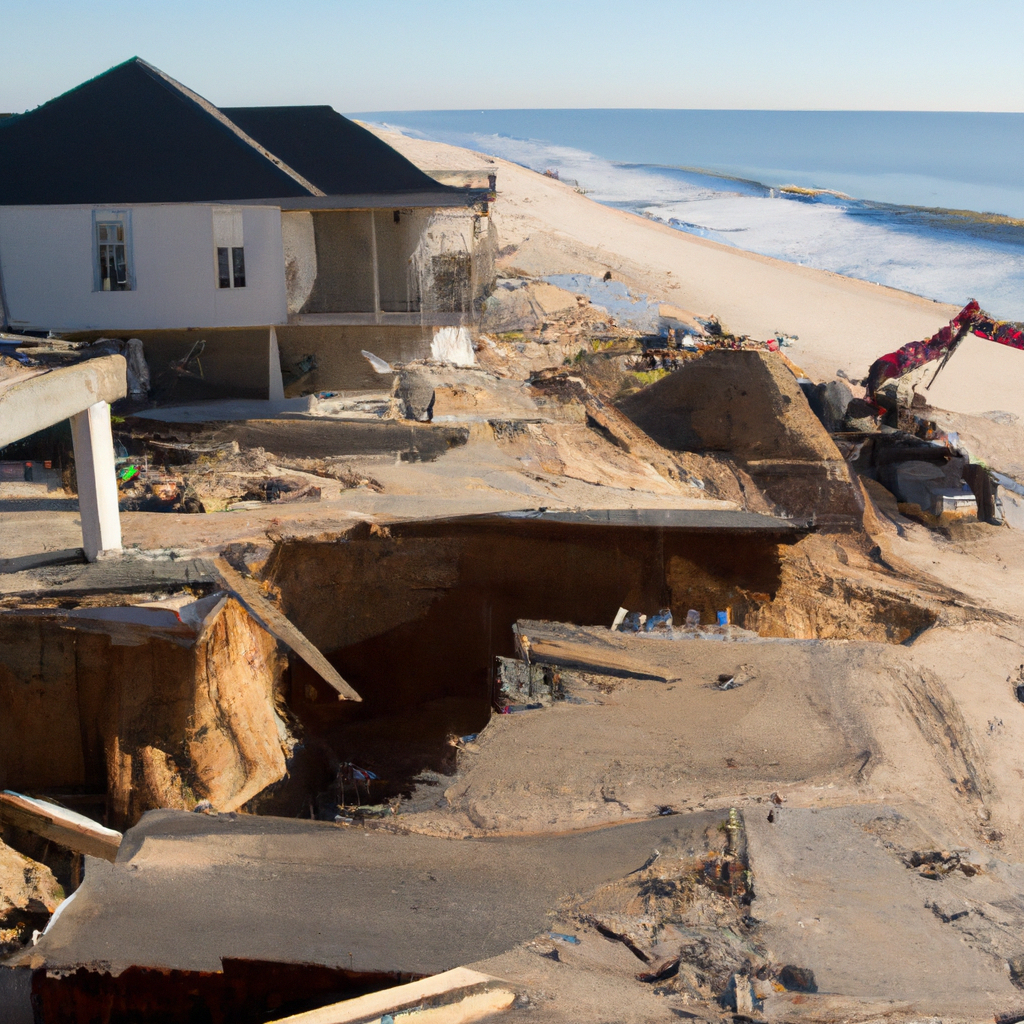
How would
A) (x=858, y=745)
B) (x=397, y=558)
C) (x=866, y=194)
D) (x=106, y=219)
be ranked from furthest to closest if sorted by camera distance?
1. (x=866, y=194)
2. (x=106, y=219)
3. (x=397, y=558)
4. (x=858, y=745)

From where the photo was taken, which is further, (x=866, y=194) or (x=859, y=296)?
(x=866, y=194)

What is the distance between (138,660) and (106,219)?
927cm

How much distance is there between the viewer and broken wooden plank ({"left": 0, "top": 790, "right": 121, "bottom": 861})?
7180mm

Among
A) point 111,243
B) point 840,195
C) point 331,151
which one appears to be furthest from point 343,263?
point 840,195

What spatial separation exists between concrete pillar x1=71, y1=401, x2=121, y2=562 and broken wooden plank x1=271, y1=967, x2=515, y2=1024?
18.6 feet

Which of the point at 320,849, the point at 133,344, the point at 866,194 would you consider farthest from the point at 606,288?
the point at 866,194

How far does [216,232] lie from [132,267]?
1.50 meters

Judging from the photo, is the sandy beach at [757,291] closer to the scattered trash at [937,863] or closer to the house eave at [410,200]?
the house eave at [410,200]

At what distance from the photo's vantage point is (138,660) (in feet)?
26.7

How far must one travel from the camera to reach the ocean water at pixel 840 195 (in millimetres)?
44594

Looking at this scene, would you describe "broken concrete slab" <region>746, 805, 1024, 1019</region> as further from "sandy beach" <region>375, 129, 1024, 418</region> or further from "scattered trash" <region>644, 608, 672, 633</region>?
"sandy beach" <region>375, 129, 1024, 418</region>

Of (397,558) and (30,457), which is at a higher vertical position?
(30,457)

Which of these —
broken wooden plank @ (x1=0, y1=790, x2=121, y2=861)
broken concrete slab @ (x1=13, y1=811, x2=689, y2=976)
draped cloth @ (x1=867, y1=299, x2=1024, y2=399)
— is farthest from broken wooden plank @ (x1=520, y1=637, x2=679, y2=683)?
draped cloth @ (x1=867, y1=299, x2=1024, y2=399)

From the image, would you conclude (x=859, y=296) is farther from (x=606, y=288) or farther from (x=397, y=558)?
(x=397, y=558)
